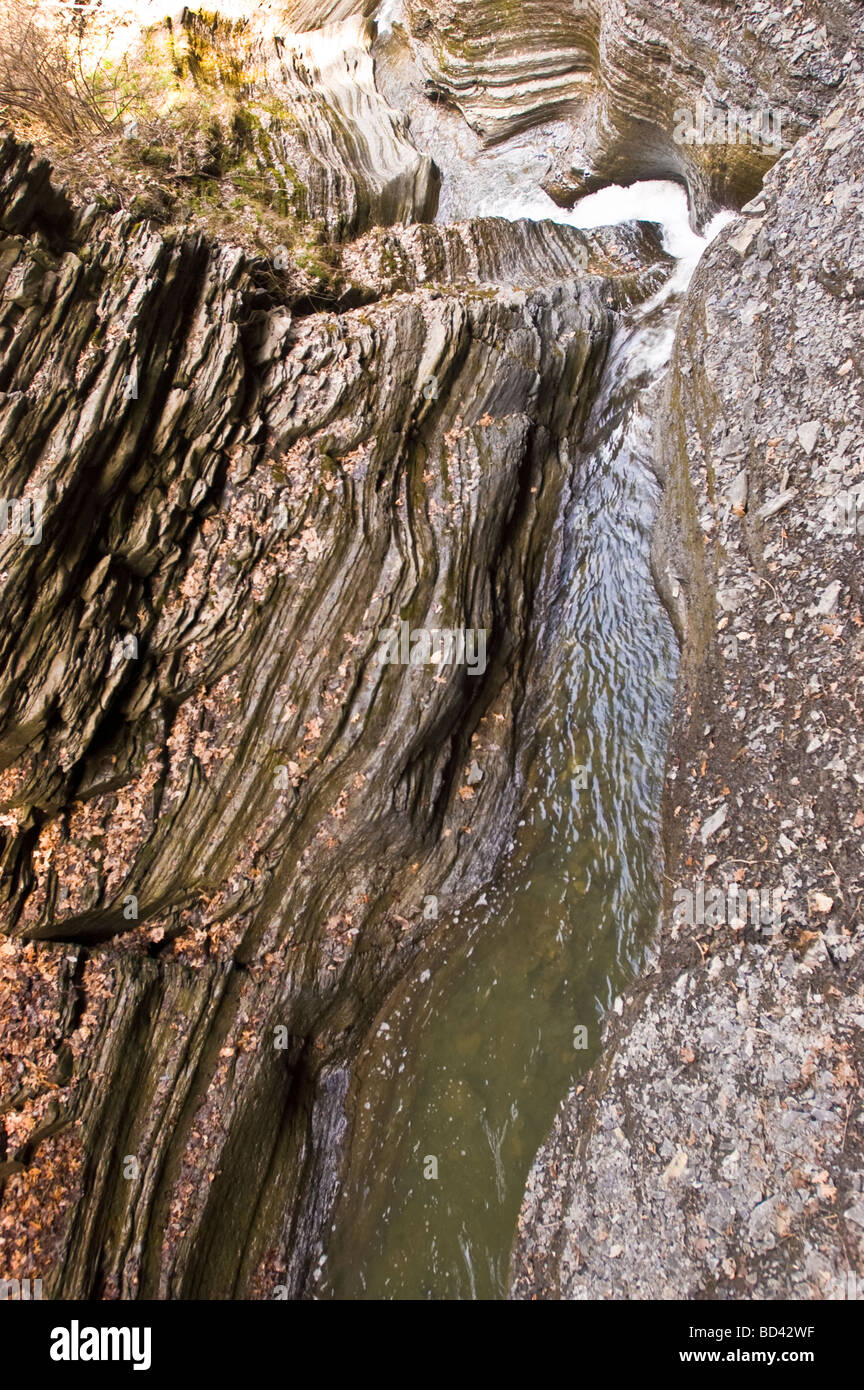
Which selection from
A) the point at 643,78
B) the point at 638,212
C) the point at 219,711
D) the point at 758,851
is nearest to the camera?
the point at 758,851

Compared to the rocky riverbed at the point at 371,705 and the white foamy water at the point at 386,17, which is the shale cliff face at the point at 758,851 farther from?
the white foamy water at the point at 386,17

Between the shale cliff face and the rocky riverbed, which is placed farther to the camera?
the rocky riverbed

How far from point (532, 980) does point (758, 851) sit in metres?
3.24

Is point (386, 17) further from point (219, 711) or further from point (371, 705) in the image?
point (219, 711)

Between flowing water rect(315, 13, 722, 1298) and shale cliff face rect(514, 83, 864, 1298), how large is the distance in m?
0.39

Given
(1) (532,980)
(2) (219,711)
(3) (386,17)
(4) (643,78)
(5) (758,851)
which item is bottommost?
(1) (532,980)

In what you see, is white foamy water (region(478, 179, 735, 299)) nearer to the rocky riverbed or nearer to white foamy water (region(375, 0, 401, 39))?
the rocky riverbed

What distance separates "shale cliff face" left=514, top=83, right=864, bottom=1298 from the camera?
6.56 meters

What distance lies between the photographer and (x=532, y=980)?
9078mm

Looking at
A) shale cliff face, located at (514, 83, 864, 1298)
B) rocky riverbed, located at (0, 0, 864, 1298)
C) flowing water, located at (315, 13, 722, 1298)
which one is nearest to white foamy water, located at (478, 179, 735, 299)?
rocky riverbed, located at (0, 0, 864, 1298)

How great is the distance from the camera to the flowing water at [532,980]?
8414mm

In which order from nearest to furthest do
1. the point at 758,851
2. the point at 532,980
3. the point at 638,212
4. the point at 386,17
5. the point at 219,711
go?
1. the point at 758,851
2. the point at 532,980
3. the point at 219,711
4. the point at 638,212
5. the point at 386,17

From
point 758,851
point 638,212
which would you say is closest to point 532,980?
point 758,851

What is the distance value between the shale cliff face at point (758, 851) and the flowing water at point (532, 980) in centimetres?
39
